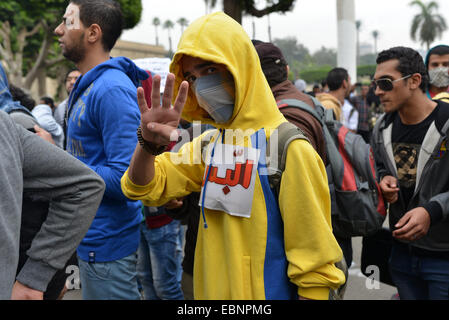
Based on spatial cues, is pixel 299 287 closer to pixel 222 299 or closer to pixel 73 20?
pixel 222 299

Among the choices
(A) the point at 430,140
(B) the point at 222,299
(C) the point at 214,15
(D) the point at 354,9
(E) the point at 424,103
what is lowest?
(B) the point at 222,299

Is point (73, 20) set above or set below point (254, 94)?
above

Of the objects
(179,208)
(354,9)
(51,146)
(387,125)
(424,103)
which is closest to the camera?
(51,146)

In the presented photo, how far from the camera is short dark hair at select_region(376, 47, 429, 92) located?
110 inches

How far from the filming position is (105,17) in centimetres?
256

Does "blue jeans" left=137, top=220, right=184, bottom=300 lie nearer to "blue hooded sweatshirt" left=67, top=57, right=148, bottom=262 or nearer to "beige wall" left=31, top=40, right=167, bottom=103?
"blue hooded sweatshirt" left=67, top=57, right=148, bottom=262

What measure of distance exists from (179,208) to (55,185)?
1.01 m

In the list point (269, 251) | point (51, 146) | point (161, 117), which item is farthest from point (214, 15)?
point (269, 251)

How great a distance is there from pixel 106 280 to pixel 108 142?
2.47 feet

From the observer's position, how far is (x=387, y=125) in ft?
9.61

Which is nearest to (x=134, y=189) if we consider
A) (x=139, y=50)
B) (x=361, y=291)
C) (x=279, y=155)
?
(x=279, y=155)

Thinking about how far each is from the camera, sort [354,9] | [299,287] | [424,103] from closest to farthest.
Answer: [299,287], [424,103], [354,9]

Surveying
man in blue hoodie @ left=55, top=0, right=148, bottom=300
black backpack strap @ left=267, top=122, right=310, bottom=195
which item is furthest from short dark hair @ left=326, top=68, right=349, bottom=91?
black backpack strap @ left=267, top=122, right=310, bottom=195

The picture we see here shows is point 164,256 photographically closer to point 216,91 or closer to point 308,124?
point 308,124
